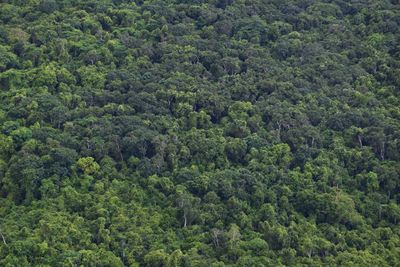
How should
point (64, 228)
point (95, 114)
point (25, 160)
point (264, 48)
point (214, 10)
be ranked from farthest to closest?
point (214, 10) → point (264, 48) → point (95, 114) → point (25, 160) → point (64, 228)

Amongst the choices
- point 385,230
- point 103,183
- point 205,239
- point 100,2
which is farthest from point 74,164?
point 100,2

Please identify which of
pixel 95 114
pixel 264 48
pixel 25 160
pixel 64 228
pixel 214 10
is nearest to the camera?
pixel 64 228

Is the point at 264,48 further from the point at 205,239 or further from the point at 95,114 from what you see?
the point at 205,239

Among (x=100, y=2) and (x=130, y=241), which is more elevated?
(x=100, y=2)

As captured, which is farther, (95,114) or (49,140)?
(95,114)

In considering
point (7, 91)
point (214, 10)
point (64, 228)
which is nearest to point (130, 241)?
point (64, 228)

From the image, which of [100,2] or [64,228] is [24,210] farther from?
[100,2]
